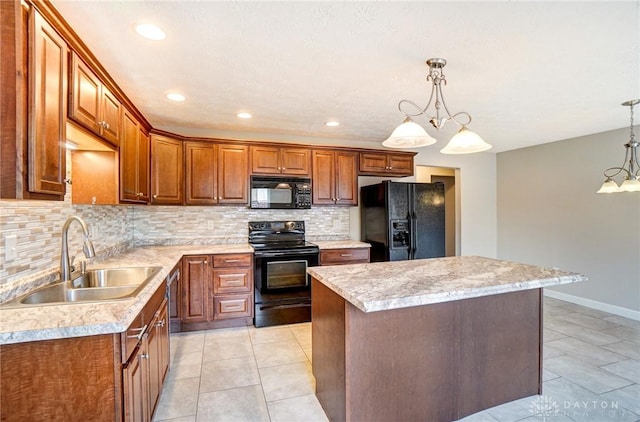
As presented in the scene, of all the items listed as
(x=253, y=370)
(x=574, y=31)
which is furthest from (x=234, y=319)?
(x=574, y=31)

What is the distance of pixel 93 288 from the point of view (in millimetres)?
1791

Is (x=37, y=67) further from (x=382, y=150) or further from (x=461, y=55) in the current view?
(x=382, y=150)

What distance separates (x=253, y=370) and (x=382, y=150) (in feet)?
10.2

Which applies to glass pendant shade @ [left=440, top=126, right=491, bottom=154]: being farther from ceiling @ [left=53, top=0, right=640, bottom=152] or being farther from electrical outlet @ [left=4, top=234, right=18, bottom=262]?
electrical outlet @ [left=4, top=234, right=18, bottom=262]

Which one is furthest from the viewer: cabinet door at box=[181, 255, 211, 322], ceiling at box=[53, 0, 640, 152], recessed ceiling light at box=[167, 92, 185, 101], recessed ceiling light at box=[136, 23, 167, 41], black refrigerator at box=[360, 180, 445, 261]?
black refrigerator at box=[360, 180, 445, 261]

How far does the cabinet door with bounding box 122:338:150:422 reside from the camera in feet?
4.33

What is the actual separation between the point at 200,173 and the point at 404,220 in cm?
258

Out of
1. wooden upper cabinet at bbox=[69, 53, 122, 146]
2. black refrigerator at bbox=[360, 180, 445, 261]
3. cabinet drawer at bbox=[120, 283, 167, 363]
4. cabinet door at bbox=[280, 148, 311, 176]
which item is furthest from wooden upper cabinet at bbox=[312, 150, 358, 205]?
cabinet drawer at bbox=[120, 283, 167, 363]

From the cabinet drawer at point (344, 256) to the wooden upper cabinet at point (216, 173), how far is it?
1164mm

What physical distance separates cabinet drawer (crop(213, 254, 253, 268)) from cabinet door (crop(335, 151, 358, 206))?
1384 mm

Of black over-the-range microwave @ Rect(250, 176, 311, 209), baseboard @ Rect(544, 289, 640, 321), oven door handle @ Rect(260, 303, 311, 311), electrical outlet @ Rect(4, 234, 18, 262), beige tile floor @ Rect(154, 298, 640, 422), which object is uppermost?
black over-the-range microwave @ Rect(250, 176, 311, 209)

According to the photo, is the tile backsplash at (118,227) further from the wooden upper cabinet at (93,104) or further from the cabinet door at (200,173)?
the wooden upper cabinet at (93,104)

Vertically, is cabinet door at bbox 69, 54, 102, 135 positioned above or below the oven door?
above

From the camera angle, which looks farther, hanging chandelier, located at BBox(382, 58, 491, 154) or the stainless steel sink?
the stainless steel sink
